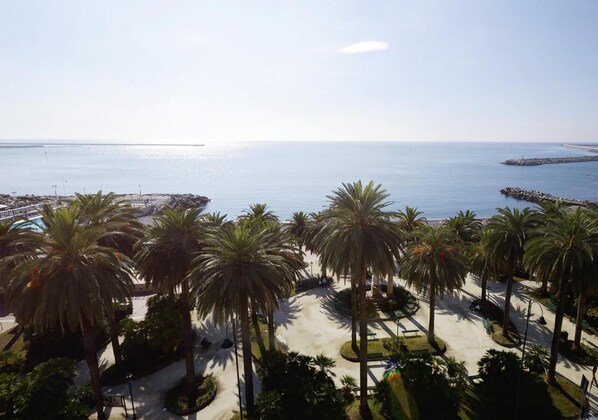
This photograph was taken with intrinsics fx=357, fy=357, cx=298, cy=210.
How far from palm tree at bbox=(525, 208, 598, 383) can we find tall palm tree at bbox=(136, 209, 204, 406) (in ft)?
78.5

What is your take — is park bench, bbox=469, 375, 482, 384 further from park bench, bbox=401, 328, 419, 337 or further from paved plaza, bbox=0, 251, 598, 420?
park bench, bbox=401, 328, 419, 337

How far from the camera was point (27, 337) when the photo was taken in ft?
100

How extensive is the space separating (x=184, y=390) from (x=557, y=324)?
27.0 metres

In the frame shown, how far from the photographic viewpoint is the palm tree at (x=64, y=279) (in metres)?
18.7

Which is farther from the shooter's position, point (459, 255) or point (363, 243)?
point (459, 255)

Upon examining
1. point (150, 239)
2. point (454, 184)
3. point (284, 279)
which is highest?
point (150, 239)

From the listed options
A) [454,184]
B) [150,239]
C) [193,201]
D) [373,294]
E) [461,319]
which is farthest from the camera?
[454,184]

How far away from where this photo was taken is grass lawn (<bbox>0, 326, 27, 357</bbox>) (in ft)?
99.3

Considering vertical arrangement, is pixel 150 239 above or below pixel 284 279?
above

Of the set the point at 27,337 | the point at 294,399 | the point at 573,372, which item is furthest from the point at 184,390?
the point at 573,372

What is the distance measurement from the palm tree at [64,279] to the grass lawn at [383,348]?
18573 mm

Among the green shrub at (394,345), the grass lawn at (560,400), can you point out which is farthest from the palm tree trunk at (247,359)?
the grass lawn at (560,400)

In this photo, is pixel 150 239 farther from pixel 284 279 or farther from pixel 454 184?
pixel 454 184

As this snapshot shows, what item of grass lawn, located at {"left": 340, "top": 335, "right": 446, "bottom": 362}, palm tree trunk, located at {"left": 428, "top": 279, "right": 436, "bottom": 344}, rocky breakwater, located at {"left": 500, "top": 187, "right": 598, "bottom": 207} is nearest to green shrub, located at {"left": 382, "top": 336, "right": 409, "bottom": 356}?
grass lawn, located at {"left": 340, "top": 335, "right": 446, "bottom": 362}
